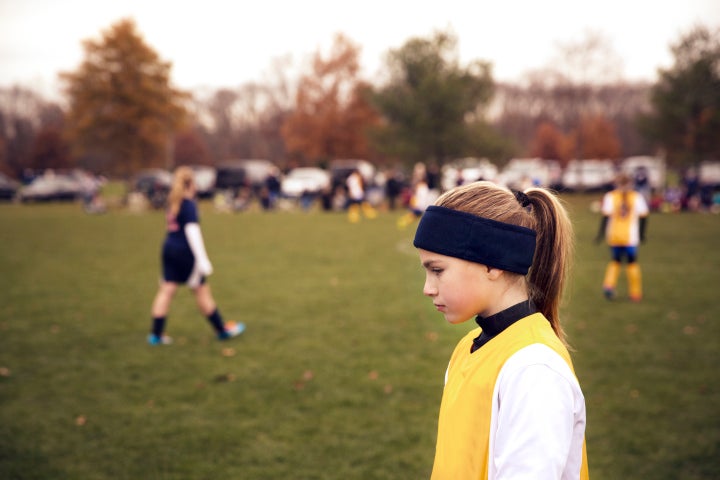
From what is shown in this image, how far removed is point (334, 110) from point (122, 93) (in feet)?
57.8

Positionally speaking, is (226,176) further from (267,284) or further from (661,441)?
(661,441)

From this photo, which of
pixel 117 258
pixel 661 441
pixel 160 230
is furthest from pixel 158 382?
pixel 160 230

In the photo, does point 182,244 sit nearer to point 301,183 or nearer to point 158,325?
point 158,325

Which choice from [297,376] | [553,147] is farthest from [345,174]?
[553,147]

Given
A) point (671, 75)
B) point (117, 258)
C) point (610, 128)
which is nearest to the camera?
point (117, 258)

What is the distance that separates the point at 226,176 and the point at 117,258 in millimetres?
26542

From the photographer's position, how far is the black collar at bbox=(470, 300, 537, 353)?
174 centimetres

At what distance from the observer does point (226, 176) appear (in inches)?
1608

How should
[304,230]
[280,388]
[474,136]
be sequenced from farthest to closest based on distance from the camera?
[474,136]
[304,230]
[280,388]

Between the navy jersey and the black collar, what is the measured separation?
5.80 m

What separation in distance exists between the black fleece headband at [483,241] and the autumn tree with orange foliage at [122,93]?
43.2 metres

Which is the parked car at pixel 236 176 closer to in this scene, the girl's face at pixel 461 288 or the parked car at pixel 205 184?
the parked car at pixel 205 184

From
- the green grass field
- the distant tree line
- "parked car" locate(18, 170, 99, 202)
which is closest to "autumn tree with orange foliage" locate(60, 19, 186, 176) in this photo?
the distant tree line

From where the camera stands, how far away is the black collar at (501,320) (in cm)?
174
